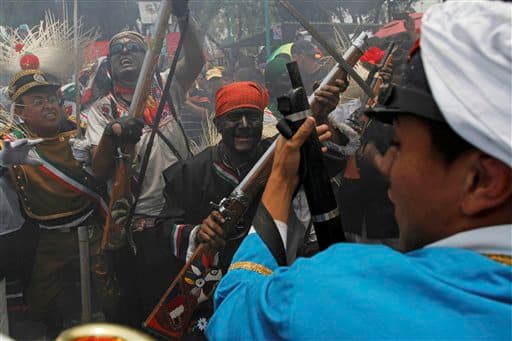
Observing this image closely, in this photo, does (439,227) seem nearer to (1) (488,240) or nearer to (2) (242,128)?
(1) (488,240)

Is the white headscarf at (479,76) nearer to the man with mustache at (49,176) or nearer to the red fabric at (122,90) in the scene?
the red fabric at (122,90)

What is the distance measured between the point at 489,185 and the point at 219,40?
203cm

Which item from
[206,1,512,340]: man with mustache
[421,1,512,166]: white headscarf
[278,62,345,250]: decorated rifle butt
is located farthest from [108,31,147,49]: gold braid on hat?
[421,1,512,166]: white headscarf

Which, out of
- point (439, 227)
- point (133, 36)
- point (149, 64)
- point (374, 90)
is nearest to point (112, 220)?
point (149, 64)

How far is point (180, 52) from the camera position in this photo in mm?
2488

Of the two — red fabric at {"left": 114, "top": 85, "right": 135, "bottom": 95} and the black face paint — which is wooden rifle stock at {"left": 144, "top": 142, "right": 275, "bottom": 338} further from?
red fabric at {"left": 114, "top": 85, "right": 135, "bottom": 95}

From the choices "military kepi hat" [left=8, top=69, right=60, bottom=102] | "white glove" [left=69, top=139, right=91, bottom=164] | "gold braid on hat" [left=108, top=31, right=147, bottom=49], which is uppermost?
"gold braid on hat" [left=108, top=31, right=147, bottom=49]

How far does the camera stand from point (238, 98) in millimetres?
2400

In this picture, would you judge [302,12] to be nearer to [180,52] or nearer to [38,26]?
[180,52]

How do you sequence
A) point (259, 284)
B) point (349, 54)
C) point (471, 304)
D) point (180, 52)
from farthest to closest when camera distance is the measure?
point (180, 52) → point (349, 54) → point (259, 284) → point (471, 304)

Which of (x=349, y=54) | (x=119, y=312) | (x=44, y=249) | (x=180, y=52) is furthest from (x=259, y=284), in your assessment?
(x=44, y=249)

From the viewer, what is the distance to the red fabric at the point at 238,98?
7.87 feet

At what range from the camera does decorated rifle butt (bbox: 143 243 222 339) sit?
2.37m

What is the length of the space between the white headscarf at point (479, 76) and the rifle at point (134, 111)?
1726 millimetres
